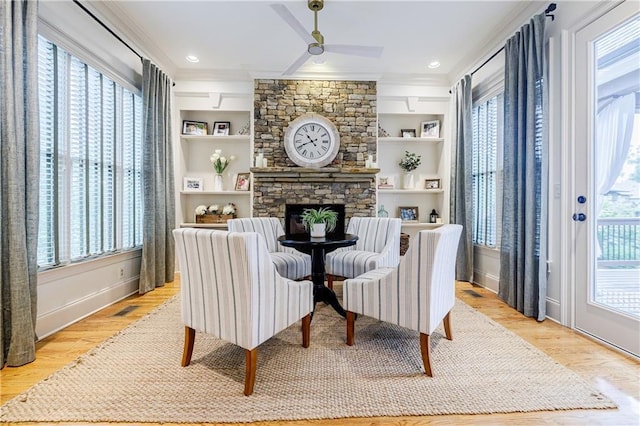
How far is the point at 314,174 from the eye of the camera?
3.95 m

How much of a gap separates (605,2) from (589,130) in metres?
0.86

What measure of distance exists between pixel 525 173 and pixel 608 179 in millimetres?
611

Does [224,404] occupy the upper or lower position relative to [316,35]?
lower

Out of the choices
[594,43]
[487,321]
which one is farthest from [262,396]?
[594,43]

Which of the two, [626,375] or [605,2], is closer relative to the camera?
[626,375]

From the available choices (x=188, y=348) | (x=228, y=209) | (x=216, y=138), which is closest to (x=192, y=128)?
(x=216, y=138)

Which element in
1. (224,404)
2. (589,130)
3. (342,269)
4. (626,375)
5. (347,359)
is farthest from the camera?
(342,269)

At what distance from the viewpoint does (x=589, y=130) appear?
2209 millimetres

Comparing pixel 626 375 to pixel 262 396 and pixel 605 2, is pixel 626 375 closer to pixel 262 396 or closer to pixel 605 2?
pixel 262 396

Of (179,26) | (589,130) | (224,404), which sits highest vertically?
(179,26)

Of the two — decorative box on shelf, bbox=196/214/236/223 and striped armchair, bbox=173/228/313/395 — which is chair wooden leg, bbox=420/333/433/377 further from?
decorative box on shelf, bbox=196/214/236/223

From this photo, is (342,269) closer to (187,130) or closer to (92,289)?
(92,289)

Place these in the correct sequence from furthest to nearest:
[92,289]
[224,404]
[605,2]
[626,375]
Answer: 1. [92,289]
2. [605,2]
3. [626,375]
4. [224,404]

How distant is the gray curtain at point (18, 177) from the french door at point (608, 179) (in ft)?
12.6
